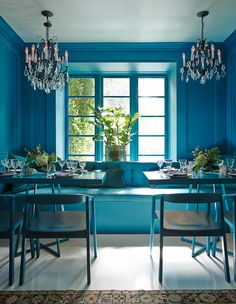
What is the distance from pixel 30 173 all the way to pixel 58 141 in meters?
1.83

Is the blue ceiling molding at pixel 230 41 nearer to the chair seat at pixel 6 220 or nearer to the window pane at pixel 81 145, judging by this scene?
the window pane at pixel 81 145

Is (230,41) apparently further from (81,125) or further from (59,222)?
(59,222)

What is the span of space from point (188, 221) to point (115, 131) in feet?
7.91

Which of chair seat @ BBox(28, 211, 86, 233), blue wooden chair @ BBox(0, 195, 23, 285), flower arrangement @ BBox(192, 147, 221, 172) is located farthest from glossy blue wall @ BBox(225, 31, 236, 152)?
blue wooden chair @ BBox(0, 195, 23, 285)

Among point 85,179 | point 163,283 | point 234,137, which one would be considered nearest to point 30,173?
point 85,179

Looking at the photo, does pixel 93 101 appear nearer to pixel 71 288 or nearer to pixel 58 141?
pixel 58 141

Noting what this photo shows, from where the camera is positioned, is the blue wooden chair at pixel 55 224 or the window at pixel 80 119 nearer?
the blue wooden chair at pixel 55 224

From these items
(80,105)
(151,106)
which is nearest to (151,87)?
(151,106)

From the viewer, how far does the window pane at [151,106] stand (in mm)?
4742

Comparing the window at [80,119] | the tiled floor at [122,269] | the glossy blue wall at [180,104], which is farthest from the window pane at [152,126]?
the tiled floor at [122,269]

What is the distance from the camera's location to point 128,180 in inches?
159

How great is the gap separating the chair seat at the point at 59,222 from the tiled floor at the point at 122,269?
16.1 inches

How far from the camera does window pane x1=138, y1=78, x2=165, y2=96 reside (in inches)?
187

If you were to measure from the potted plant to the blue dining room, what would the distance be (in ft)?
0.07
